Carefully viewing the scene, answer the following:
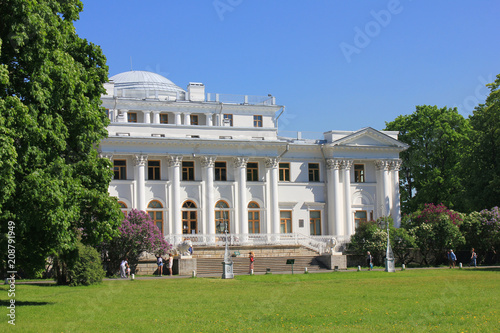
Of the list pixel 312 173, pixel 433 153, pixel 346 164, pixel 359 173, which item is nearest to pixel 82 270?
pixel 312 173

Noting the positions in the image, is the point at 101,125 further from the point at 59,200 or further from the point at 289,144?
the point at 289,144

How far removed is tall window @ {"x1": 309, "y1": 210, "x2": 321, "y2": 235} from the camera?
57125 mm

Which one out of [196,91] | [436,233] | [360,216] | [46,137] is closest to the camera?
[46,137]

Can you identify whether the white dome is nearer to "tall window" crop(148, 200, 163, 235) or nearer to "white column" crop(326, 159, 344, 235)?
"tall window" crop(148, 200, 163, 235)

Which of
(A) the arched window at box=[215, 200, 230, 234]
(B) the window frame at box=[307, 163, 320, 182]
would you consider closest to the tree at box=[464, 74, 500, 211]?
(B) the window frame at box=[307, 163, 320, 182]

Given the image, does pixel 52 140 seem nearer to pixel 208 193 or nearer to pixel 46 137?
pixel 46 137

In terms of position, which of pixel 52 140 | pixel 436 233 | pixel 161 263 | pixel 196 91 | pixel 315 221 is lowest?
pixel 161 263

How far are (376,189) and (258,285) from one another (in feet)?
102

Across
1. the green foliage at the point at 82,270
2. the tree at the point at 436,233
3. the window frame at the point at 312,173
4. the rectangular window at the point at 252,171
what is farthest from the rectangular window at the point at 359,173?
the green foliage at the point at 82,270

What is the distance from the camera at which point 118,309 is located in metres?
19.9

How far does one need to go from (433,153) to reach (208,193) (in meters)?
22.7

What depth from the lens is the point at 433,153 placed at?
203 feet

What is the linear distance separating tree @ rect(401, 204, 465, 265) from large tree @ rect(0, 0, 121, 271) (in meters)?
31.6

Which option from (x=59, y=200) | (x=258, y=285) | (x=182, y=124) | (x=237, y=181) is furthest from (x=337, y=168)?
(x=59, y=200)
